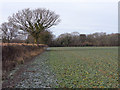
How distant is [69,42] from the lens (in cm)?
7506

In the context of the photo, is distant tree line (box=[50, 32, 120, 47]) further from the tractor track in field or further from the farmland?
the tractor track in field

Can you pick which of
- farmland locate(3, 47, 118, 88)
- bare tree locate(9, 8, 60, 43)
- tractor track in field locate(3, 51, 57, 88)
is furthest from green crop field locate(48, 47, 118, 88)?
bare tree locate(9, 8, 60, 43)

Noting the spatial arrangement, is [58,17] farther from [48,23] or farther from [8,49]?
[8,49]

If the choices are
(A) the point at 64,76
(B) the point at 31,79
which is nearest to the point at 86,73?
(A) the point at 64,76

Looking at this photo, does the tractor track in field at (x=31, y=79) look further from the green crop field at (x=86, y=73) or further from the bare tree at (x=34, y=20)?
the bare tree at (x=34, y=20)

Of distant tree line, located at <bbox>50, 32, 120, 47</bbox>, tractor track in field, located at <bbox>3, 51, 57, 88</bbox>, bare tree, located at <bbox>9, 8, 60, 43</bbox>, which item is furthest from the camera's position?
distant tree line, located at <bbox>50, 32, 120, 47</bbox>

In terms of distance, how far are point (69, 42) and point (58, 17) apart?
45.1 metres

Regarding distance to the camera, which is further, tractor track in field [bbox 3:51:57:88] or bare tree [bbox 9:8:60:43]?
bare tree [bbox 9:8:60:43]

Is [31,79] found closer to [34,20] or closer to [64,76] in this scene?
[64,76]

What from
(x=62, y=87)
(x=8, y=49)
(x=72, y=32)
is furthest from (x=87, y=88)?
Result: (x=72, y=32)

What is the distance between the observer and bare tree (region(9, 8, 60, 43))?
27631mm

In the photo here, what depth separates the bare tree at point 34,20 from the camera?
1088 inches

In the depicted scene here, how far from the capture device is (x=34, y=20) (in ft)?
94.3

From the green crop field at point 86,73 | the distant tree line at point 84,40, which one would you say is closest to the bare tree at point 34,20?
the green crop field at point 86,73
